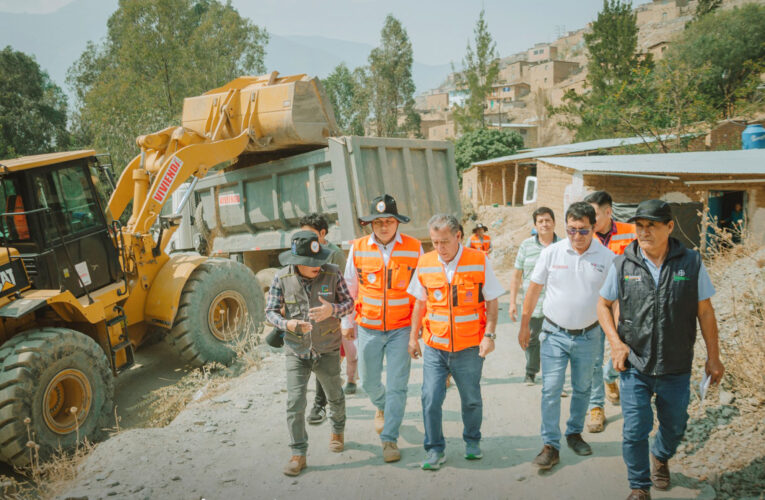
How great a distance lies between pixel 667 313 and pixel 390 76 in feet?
120

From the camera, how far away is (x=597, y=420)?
146 inches

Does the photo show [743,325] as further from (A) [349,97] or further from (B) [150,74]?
(A) [349,97]

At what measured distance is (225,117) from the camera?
7.11 meters

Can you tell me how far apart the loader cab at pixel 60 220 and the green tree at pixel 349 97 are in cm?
3114

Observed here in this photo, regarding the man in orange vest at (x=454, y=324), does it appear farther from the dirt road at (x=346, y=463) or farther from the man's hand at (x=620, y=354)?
the man's hand at (x=620, y=354)

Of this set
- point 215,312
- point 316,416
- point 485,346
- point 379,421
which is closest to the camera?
point 485,346

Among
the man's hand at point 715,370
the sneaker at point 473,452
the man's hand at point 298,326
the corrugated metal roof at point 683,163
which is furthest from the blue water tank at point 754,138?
the man's hand at point 298,326

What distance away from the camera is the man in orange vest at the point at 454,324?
3.19 m

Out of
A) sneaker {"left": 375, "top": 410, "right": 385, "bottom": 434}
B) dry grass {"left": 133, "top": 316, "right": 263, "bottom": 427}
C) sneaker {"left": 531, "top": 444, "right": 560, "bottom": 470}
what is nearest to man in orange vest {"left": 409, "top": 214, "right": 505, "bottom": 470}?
sneaker {"left": 531, "top": 444, "right": 560, "bottom": 470}

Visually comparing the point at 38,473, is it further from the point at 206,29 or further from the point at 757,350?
the point at 206,29

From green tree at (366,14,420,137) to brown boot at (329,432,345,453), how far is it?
34125mm

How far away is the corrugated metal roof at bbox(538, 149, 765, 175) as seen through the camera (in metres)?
8.17

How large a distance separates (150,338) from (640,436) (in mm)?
5926

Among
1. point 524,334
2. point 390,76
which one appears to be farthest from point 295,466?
point 390,76
